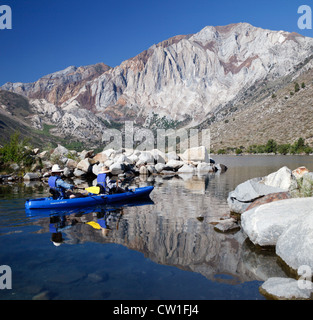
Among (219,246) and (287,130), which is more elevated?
(287,130)

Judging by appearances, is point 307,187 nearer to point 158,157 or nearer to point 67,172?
point 67,172

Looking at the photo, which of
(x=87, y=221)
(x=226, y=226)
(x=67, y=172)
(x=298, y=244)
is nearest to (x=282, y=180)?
(x=226, y=226)

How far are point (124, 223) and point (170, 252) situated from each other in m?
4.30

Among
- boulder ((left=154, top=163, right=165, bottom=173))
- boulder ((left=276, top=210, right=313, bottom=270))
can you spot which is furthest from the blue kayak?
boulder ((left=154, top=163, right=165, bottom=173))

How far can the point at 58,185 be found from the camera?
51.8ft

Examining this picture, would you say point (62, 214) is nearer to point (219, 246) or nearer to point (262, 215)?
point (219, 246)

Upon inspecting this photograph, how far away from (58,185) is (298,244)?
41.2 ft

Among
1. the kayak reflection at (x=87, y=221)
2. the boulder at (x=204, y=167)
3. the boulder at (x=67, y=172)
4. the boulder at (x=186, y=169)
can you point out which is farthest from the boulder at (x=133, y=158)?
the kayak reflection at (x=87, y=221)

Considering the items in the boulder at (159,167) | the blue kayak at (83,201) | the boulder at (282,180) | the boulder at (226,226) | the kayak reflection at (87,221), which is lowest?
the kayak reflection at (87,221)

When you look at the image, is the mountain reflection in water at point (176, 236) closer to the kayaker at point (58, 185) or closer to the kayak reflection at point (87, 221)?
the kayak reflection at point (87, 221)

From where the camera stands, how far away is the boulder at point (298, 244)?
720cm

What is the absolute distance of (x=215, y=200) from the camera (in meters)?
19.2
